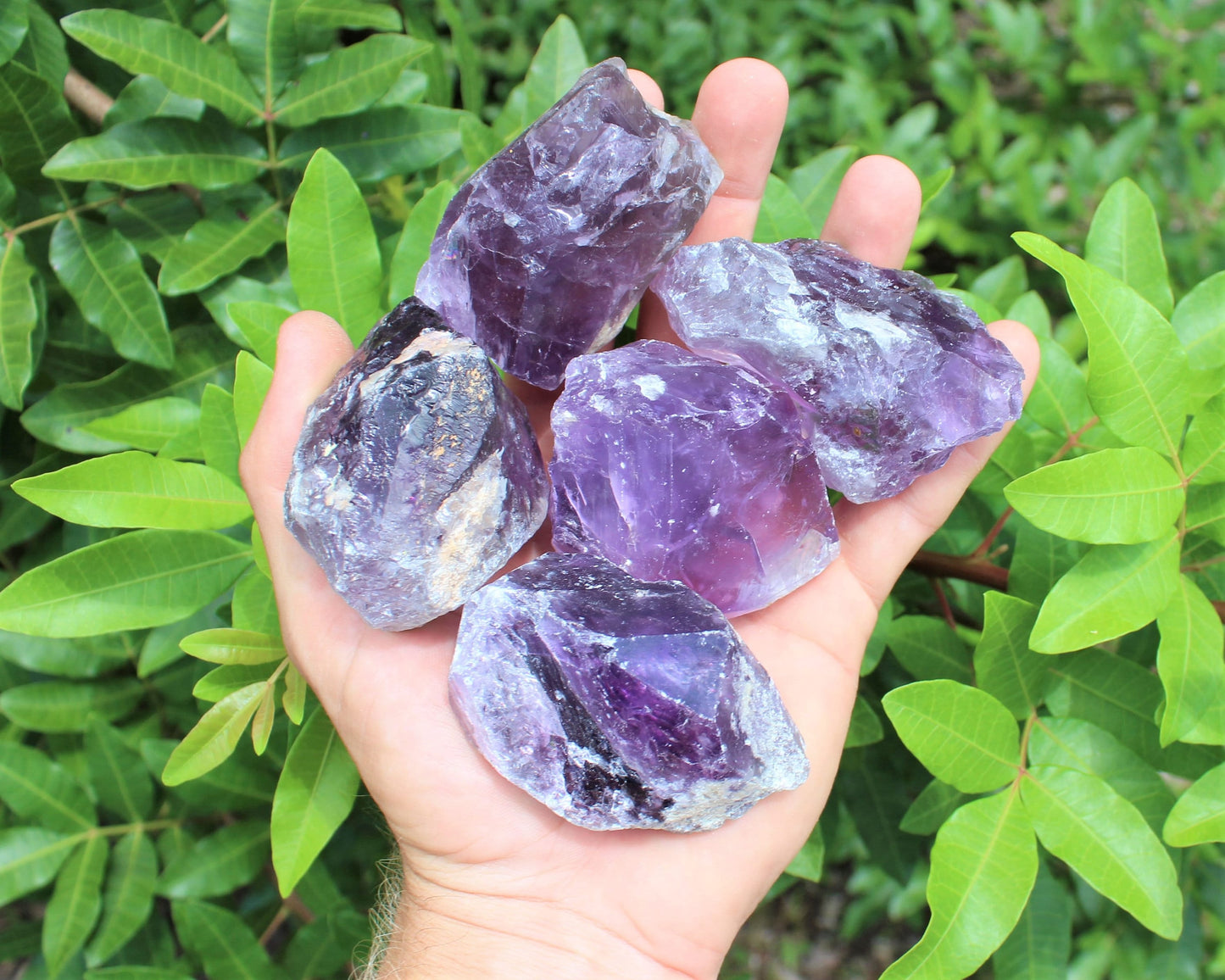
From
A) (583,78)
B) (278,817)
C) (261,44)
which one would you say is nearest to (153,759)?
(278,817)

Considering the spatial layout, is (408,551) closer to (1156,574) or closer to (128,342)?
(128,342)

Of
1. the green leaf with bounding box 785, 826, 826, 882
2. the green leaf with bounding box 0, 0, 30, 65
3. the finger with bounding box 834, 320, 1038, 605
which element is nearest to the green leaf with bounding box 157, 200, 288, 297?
the green leaf with bounding box 0, 0, 30, 65

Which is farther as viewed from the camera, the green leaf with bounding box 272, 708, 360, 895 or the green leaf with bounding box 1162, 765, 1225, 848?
the green leaf with bounding box 272, 708, 360, 895

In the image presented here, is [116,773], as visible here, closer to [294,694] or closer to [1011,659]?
[294,694]

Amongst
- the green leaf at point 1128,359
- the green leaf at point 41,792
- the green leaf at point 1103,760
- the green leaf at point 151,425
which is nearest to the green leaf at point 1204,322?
the green leaf at point 1128,359

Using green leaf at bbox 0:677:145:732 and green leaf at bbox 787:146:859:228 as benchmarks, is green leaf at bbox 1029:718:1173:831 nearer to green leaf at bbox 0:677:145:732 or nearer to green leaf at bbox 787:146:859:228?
green leaf at bbox 787:146:859:228

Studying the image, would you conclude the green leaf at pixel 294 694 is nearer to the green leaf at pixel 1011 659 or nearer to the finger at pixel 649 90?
the green leaf at pixel 1011 659

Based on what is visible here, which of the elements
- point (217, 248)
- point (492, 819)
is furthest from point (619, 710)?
point (217, 248)
